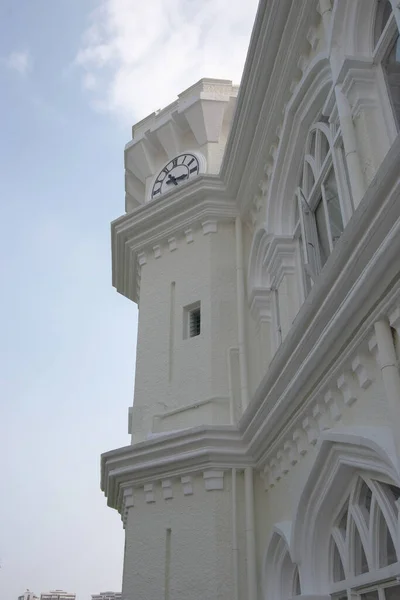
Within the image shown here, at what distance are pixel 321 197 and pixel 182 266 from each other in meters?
3.17

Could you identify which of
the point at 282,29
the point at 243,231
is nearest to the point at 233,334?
the point at 243,231

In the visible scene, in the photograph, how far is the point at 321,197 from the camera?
6.00 metres

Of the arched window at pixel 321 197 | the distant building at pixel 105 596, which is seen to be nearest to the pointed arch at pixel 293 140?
the arched window at pixel 321 197

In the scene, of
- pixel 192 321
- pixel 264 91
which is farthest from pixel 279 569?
pixel 264 91

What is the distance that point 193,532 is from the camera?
654 cm

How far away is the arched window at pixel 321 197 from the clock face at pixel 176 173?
3.60m

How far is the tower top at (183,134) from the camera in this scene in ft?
33.0

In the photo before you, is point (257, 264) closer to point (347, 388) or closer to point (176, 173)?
point (176, 173)

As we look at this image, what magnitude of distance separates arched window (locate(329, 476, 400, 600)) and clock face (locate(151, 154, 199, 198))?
6.47m

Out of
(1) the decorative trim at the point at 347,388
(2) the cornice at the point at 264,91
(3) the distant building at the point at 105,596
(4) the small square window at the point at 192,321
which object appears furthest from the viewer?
(3) the distant building at the point at 105,596

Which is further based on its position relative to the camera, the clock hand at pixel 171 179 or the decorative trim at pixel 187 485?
the clock hand at pixel 171 179

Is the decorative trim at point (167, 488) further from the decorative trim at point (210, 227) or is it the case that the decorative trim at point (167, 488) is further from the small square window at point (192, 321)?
the decorative trim at point (210, 227)

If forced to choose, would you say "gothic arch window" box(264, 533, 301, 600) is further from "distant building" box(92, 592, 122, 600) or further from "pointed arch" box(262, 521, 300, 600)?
"distant building" box(92, 592, 122, 600)

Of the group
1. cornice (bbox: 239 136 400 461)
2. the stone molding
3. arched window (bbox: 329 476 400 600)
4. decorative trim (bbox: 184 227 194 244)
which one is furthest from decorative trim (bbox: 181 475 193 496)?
decorative trim (bbox: 184 227 194 244)
